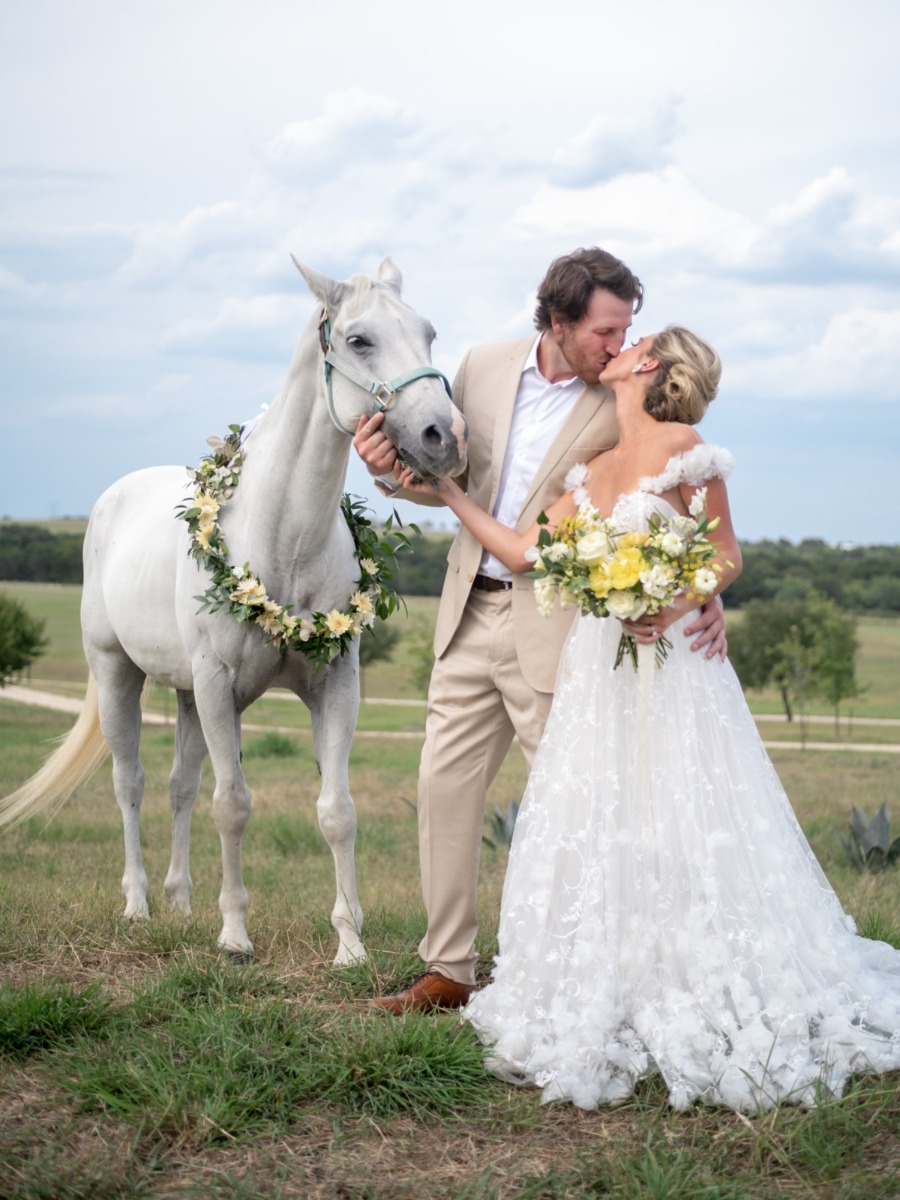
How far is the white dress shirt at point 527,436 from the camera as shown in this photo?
4.39 m

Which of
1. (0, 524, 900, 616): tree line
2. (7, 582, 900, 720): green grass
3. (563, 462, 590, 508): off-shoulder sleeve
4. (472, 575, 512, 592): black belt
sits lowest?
(7, 582, 900, 720): green grass

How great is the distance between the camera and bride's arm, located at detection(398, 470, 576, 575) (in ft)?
13.6

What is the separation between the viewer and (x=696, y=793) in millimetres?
3877

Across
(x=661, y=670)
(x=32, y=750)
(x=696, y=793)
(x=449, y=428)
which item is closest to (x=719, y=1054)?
(x=696, y=793)

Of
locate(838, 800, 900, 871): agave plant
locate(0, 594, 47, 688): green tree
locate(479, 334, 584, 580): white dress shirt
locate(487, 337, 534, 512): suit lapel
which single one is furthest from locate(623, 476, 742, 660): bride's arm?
→ locate(0, 594, 47, 688): green tree

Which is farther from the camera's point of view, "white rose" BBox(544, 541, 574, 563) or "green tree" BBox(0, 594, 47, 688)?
"green tree" BBox(0, 594, 47, 688)

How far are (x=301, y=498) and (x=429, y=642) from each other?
37575 mm

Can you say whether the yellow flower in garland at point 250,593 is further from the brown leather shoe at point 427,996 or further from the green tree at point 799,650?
the green tree at point 799,650

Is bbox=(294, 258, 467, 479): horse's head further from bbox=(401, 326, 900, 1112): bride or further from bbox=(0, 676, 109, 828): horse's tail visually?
bbox=(0, 676, 109, 828): horse's tail

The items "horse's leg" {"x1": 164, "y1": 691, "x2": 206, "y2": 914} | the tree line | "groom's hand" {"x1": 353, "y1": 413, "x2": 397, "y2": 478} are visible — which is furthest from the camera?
the tree line

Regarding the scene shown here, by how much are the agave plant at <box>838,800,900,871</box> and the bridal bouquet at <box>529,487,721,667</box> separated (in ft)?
19.7

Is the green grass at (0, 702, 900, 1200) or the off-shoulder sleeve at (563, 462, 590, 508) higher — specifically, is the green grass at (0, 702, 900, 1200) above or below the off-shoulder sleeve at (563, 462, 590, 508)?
below

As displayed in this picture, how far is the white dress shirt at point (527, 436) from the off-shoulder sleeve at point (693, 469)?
54 cm

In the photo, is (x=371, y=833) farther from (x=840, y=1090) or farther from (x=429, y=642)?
(x=429, y=642)
